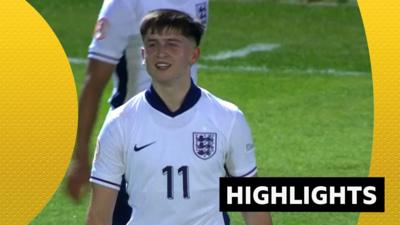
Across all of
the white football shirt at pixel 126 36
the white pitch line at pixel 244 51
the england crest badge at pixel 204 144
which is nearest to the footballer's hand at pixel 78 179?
the white football shirt at pixel 126 36

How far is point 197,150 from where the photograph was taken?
19.6 ft

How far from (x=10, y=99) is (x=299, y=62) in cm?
632

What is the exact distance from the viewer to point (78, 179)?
6.95 m

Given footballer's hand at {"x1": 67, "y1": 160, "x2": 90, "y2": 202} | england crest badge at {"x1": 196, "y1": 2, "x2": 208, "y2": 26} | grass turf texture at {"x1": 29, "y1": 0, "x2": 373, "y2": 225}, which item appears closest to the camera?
footballer's hand at {"x1": 67, "y1": 160, "x2": 90, "y2": 202}

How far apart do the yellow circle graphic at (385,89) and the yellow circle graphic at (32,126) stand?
6.61 feet

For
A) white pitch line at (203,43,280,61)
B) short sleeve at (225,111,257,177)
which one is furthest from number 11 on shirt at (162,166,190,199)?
white pitch line at (203,43,280,61)

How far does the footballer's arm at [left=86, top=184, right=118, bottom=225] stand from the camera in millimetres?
5926

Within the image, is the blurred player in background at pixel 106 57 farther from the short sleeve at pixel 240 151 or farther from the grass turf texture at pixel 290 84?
the grass turf texture at pixel 290 84

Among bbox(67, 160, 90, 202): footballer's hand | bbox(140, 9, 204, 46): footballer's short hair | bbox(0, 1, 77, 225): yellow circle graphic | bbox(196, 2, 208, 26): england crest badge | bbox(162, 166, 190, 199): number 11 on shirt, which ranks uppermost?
bbox(140, 9, 204, 46): footballer's short hair

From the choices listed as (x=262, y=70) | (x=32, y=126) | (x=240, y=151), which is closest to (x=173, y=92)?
(x=240, y=151)

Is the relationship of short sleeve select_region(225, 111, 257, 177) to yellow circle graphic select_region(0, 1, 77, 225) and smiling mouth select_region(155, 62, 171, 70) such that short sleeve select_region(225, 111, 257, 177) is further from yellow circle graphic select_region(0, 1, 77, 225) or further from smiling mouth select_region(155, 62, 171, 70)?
yellow circle graphic select_region(0, 1, 77, 225)

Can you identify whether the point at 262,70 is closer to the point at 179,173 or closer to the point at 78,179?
the point at 78,179

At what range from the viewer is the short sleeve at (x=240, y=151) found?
600cm

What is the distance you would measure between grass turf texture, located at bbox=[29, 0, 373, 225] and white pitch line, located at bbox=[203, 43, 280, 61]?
13 cm
